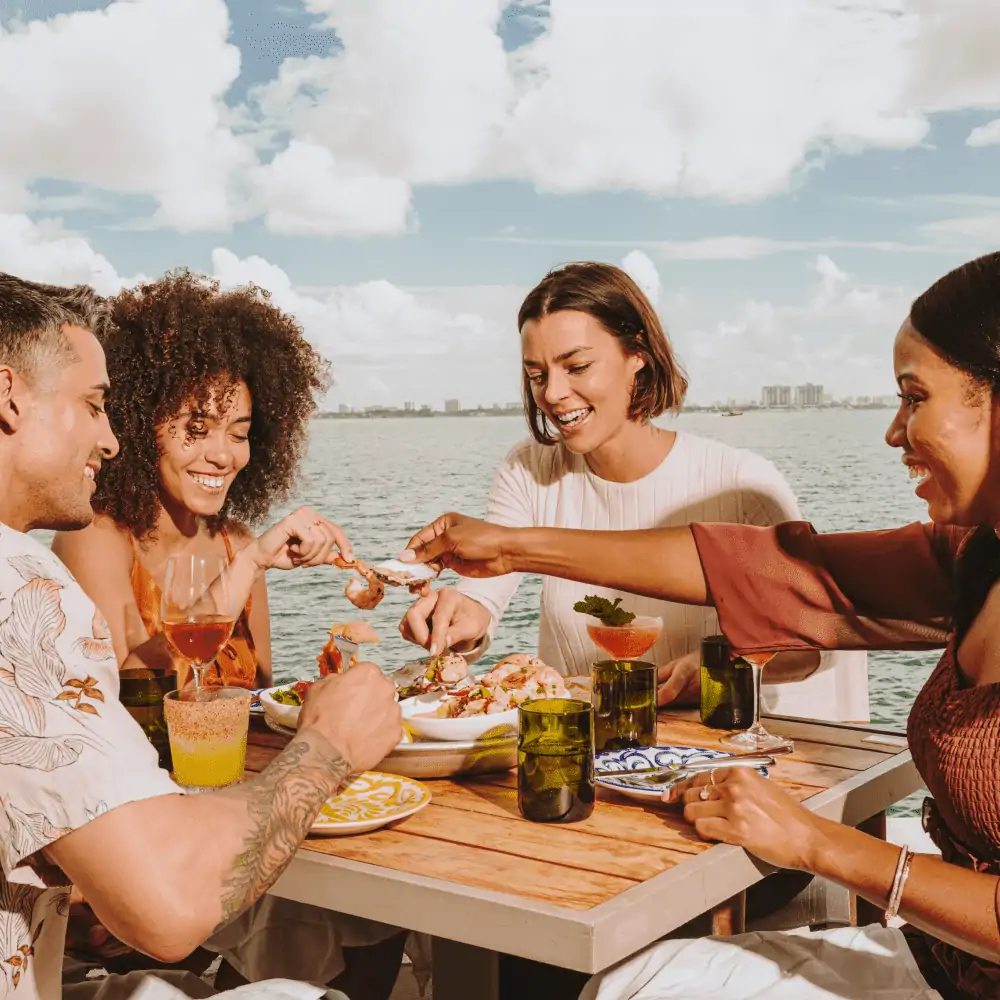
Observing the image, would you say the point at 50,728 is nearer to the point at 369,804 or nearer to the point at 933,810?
the point at 369,804

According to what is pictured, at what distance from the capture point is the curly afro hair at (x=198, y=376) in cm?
321

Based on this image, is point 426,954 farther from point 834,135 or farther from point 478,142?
point 834,135

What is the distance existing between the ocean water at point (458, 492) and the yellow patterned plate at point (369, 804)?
6.48 feet

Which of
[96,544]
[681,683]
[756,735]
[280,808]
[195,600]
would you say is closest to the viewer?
[280,808]

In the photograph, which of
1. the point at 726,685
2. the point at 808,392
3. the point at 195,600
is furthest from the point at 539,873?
the point at 808,392

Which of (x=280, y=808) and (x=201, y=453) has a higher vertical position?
(x=201, y=453)

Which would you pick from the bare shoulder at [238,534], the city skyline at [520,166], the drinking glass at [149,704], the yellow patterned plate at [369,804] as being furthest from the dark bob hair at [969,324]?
the city skyline at [520,166]

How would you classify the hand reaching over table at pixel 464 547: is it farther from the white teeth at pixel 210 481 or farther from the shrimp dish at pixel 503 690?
the white teeth at pixel 210 481

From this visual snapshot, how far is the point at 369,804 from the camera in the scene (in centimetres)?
182

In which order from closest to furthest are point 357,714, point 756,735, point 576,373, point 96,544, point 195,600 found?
point 357,714 < point 195,600 < point 756,735 < point 96,544 < point 576,373

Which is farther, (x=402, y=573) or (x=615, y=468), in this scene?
(x=615, y=468)

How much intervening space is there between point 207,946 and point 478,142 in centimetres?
5965

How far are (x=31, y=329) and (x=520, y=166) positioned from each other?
199 feet

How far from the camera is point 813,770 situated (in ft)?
6.73
